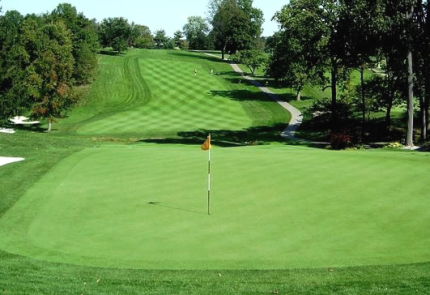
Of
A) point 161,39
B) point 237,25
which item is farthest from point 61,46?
point 161,39

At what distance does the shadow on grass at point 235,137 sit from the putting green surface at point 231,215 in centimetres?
2454

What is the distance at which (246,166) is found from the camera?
18484mm

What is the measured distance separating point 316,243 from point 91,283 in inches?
191

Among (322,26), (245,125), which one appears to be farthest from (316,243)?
(245,125)

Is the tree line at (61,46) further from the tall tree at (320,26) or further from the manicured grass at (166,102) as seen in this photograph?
the tall tree at (320,26)

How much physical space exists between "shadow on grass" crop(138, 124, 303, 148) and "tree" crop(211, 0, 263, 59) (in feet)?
176

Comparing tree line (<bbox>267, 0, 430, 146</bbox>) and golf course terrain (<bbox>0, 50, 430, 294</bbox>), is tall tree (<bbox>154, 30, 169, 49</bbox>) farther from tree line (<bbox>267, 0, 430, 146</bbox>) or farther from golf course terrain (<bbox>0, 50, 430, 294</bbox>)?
golf course terrain (<bbox>0, 50, 430, 294</bbox>)

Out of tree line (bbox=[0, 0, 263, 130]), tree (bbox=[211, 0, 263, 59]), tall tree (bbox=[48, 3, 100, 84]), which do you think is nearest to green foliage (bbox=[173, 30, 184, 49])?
tree line (bbox=[0, 0, 263, 130])

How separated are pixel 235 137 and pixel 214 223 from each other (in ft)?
123

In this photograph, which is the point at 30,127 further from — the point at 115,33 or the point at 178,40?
the point at 178,40

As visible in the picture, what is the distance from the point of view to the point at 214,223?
12.3m

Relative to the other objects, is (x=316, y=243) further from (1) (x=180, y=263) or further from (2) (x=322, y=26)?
(2) (x=322, y=26)

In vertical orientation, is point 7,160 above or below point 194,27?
below

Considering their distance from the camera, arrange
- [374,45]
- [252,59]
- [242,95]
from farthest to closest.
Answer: [252,59] → [242,95] → [374,45]
